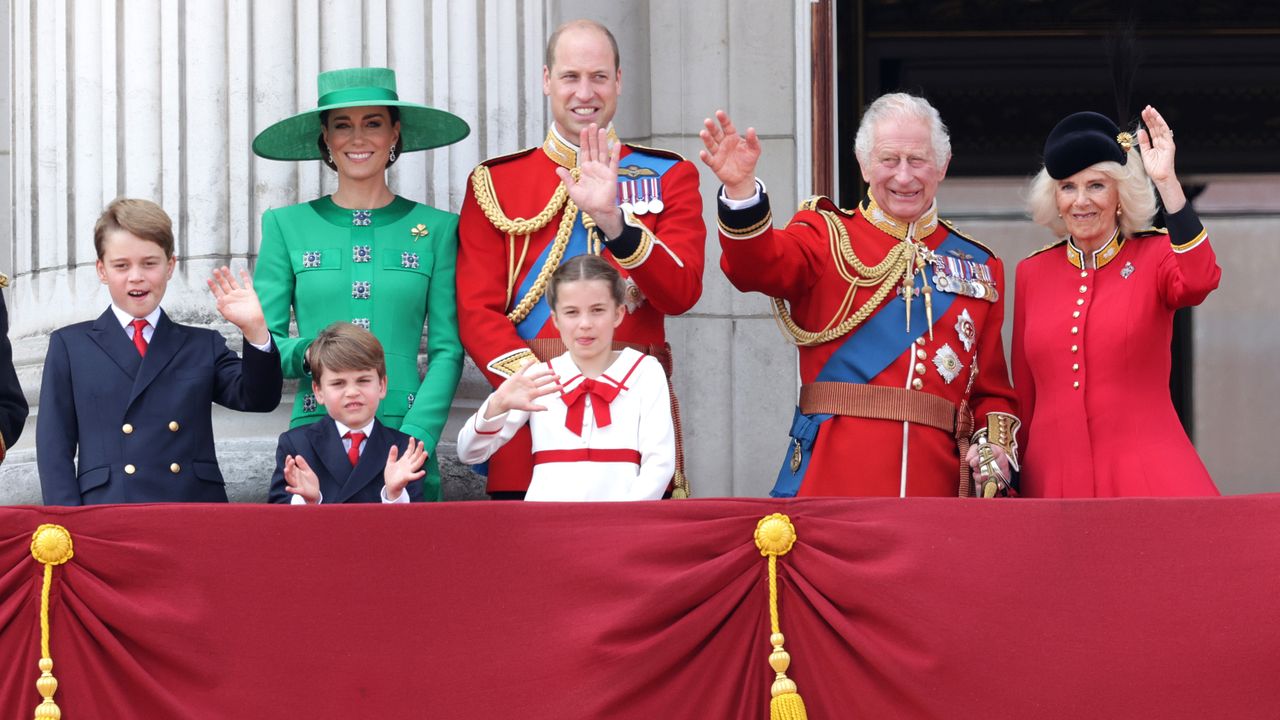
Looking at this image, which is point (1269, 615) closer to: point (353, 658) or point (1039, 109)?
point (353, 658)

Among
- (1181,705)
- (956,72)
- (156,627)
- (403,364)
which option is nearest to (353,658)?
(156,627)

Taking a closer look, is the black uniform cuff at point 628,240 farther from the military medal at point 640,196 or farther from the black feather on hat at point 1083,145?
the black feather on hat at point 1083,145

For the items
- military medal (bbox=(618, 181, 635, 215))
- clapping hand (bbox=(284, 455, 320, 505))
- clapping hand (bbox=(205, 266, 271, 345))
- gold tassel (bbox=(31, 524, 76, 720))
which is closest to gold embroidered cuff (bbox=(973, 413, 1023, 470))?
military medal (bbox=(618, 181, 635, 215))

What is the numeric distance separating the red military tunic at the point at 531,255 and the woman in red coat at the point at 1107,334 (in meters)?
0.82

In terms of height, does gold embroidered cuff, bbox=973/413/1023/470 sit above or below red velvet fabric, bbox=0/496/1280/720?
above

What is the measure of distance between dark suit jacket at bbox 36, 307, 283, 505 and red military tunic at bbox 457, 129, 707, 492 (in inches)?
20.4

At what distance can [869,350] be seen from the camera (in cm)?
475

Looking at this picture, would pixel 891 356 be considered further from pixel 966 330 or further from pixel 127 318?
pixel 127 318

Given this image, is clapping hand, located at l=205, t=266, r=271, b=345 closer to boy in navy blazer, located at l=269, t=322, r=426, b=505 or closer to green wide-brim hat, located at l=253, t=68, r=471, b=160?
boy in navy blazer, located at l=269, t=322, r=426, b=505

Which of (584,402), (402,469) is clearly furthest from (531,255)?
(402,469)

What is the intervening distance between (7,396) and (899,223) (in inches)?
79.4

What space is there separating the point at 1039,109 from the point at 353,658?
5017 millimetres

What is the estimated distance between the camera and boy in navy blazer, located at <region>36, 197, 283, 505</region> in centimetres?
442

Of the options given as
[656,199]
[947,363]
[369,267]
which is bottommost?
[947,363]
